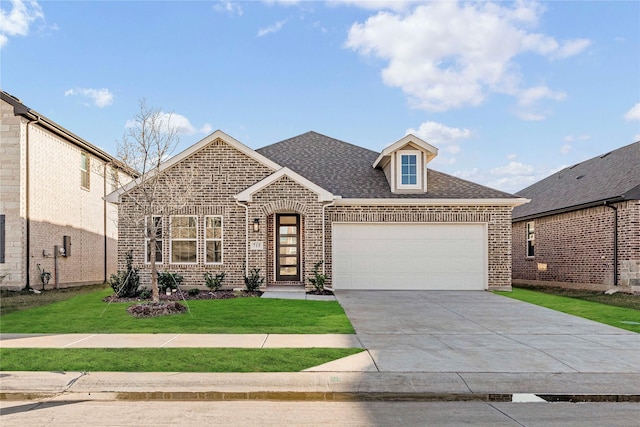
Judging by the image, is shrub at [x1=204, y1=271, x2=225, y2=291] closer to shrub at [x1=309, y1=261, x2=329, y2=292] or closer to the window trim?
shrub at [x1=309, y1=261, x2=329, y2=292]

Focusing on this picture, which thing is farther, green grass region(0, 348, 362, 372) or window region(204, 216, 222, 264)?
window region(204, 216, 222, 264)

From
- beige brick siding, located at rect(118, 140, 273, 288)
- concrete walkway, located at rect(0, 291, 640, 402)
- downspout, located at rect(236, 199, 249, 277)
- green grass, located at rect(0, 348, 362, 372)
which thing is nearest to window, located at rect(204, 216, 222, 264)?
beige brick siding, located at rect(118, 140, 273, 288)

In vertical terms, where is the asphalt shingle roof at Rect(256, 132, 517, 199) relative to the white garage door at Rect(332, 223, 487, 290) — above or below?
above

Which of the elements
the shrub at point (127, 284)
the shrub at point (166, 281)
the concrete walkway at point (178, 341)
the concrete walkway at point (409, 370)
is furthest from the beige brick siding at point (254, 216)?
the concrete walkway at point (178, 341)

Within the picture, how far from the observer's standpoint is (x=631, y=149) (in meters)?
19.4

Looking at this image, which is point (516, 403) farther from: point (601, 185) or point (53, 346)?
point (601, 185)

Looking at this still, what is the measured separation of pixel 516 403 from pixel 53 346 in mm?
7364

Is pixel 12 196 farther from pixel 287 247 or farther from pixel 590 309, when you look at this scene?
pixel 590 309

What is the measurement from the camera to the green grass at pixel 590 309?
1068 centimetres

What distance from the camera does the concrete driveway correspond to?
683 cm

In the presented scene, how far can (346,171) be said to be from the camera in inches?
742

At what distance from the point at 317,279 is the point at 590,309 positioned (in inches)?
321

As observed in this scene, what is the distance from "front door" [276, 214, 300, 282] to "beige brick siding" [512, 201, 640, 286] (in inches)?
455

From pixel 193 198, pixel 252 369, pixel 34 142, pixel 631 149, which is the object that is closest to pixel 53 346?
pixel 252 369
